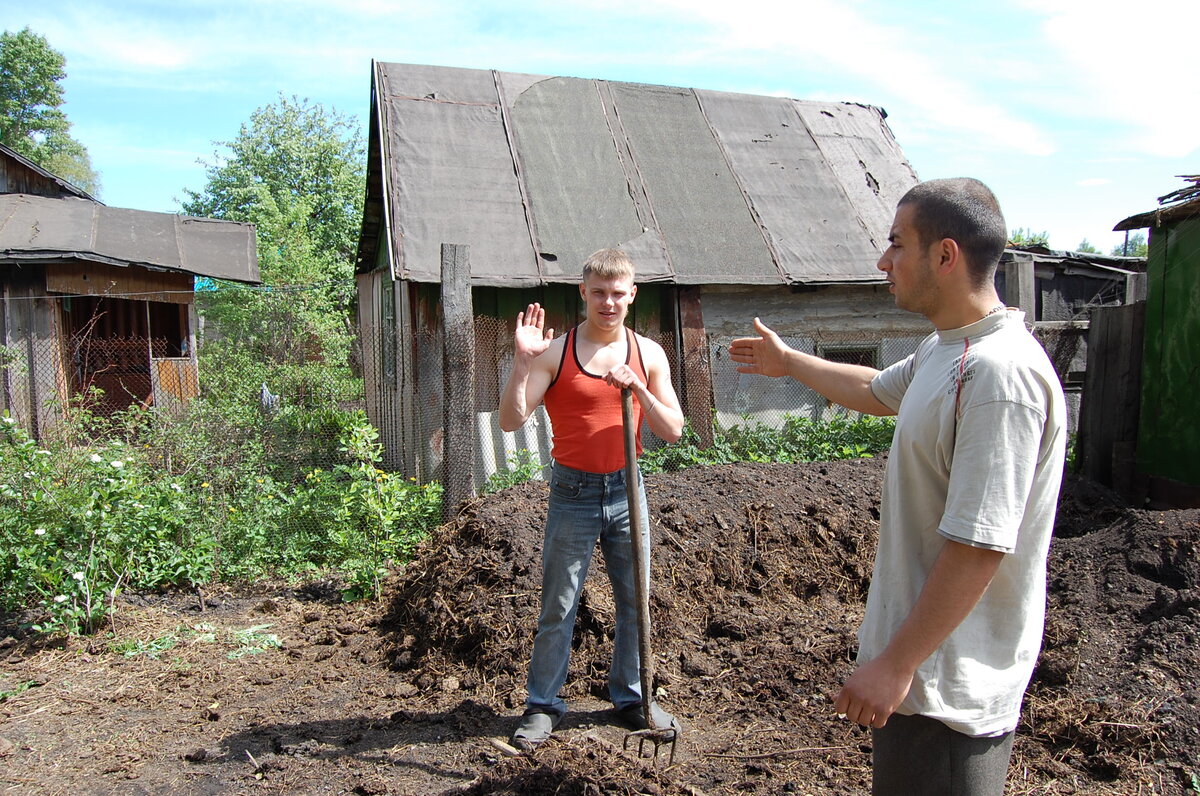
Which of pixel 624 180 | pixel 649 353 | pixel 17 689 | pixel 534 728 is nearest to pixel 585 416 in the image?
pixel 649 353

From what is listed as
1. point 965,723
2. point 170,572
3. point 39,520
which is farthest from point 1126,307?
point 39,520

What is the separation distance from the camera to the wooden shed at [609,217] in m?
7.91

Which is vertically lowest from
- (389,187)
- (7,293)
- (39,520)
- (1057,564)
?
(1057,564)

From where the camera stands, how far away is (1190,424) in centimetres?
660

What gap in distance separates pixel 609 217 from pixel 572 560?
5696mm

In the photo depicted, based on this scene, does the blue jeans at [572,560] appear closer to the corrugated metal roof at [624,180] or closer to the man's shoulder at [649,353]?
the man's shoulder at [649,353]

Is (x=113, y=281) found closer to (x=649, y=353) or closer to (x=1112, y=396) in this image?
(x=649, y=353)

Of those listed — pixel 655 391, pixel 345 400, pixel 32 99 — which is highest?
pixel 32 99

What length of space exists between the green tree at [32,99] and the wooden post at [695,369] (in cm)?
3186

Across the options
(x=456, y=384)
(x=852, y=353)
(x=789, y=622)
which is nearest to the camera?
(x=789, y=622)

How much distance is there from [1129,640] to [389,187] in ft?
22.8

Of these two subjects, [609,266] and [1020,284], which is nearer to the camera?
[609,266]

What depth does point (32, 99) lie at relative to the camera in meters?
33.1

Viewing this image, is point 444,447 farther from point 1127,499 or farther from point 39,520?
point 1127,499
